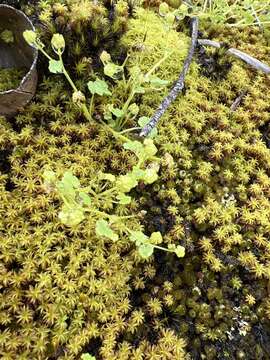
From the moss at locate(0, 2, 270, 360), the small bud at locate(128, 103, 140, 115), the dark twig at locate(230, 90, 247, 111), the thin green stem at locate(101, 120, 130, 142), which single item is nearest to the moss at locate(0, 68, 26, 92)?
the moss at locate(0, 2, 270, 360)

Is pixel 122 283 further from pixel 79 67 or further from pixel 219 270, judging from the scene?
pixel 79 67

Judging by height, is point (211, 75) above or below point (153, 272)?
above

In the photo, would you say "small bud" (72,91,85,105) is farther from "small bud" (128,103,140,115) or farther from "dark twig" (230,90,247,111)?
"dark twig" (230,90,247,111)

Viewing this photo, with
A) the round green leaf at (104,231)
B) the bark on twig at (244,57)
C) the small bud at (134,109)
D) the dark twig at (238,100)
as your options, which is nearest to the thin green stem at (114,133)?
the small bud at (134,109)

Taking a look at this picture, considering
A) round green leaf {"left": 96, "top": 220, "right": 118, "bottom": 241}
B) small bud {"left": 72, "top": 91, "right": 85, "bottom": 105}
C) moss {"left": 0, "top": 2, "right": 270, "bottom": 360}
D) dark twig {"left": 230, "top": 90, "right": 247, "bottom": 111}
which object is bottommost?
moss {"left": 0, "top": 2, "right": 270, "bottom": 360}

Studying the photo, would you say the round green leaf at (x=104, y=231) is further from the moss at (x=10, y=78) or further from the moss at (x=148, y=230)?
the moss at (x=10, y=78)

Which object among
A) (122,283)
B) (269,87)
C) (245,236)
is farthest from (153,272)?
(269,87)
